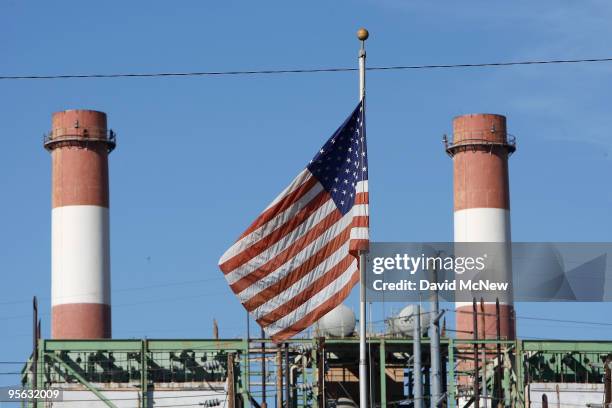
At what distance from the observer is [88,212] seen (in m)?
70.6

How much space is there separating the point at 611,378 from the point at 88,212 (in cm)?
3757

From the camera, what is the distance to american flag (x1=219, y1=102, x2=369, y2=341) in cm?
2439

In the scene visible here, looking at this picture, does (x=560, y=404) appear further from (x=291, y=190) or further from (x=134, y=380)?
(x=291, y=190)

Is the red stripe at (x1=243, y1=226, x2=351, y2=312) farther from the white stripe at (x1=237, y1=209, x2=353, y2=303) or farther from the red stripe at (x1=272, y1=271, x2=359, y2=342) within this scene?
the red stripe at (x1=272, y1=271, x2=359, y2=342)

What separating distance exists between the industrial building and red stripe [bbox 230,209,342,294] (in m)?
28.2

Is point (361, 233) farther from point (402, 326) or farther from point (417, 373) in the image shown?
point (402, 326)

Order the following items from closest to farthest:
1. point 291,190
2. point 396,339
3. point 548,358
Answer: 1. point 291,190
2. point 396,339
3. point 548,358

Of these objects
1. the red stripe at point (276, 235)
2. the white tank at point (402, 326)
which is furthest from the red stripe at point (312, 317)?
the white tank at point (402, 326)

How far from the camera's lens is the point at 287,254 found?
2453 centimetres

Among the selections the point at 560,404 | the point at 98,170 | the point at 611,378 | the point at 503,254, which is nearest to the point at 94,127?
the point at 98,170

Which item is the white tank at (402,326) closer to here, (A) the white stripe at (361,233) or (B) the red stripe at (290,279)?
(B) the red stripe at (290,279)

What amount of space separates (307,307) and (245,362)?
36683mm

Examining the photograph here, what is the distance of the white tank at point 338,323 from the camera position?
62594 millimetres

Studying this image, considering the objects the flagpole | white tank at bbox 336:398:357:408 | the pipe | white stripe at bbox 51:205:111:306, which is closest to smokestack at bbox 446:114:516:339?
white tank at bbox 336:398:357:408
